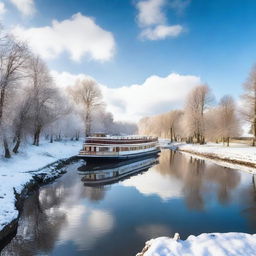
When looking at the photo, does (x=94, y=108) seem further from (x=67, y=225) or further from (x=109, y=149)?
(x=67, y=225)

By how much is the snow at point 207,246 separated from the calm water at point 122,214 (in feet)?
7.91

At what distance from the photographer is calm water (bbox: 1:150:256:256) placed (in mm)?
9641

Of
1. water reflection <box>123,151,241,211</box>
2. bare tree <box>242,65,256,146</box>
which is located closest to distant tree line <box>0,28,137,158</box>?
water reflection <box>123,151,241,211</box>

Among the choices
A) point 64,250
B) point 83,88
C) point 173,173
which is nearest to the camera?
point 64,250

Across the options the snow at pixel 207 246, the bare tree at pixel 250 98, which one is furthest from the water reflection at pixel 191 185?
the bare tree at pixel 250 98

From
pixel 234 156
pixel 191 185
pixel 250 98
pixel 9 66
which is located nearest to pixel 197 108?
pixel 250 98

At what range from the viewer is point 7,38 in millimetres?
21188

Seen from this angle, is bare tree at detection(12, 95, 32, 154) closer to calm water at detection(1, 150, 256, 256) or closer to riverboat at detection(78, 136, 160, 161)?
calm water at detection(1, 150, 256, 256)

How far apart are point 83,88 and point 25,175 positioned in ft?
153

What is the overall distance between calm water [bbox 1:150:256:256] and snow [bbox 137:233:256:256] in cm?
241

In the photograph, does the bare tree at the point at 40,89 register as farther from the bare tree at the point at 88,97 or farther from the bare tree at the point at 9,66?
the bare tree at the point at 88,97

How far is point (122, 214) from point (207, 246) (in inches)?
275

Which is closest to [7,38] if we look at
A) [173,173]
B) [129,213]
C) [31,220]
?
[31,220]

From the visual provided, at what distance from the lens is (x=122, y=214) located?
13320 millimetres
